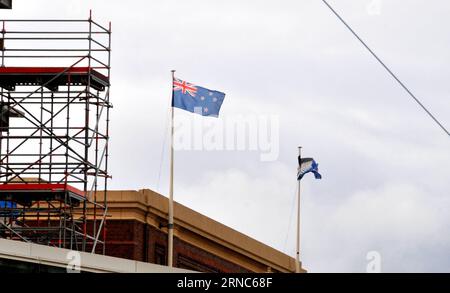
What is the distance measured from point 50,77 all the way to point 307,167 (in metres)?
18.5

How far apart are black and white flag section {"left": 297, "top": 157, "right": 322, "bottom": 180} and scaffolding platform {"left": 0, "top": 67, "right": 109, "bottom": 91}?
54.9 feet

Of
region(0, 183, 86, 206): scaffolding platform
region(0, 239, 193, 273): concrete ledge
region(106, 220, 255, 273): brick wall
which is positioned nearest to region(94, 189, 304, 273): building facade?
region(106, 220, 255, 273): brick wall

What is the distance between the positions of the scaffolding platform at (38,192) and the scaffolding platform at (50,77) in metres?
3.69

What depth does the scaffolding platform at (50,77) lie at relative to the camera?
48.9m

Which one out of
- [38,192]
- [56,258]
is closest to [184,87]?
[38,192]

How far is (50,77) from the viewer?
49.1m

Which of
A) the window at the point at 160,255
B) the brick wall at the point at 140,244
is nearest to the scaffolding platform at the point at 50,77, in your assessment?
the brick wall at the point at 140,244

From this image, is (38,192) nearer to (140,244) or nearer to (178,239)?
(140,244)

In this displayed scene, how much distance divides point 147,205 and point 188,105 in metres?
3.94

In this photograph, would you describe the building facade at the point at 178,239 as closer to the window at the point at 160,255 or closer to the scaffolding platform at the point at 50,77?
the window at the point at 160,255

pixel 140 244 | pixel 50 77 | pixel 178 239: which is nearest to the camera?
pixel 50 77

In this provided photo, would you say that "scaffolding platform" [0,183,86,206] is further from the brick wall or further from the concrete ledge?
the concrete ledge

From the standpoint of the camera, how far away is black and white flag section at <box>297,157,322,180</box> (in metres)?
64.6
